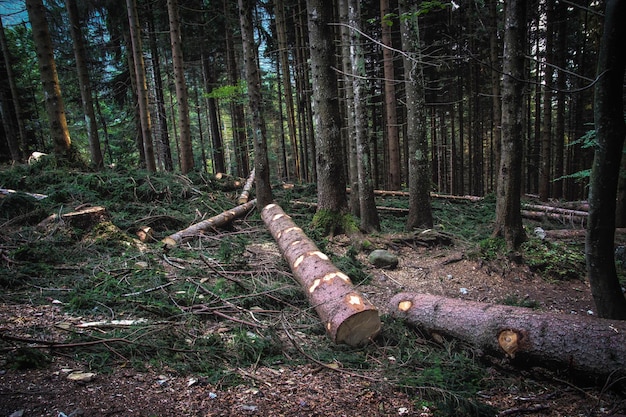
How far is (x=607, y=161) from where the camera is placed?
11.8 ft

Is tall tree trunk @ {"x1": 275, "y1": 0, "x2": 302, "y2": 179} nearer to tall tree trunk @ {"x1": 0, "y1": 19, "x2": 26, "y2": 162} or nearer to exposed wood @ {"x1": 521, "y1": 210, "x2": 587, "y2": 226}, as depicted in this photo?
exposed wood @ {"x1": 521, "y1": 210, "x2": 587, "y2": 226}

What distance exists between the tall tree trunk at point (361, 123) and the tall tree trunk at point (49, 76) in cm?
838

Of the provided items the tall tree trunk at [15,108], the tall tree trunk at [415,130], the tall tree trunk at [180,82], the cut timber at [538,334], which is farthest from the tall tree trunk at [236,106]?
the cut timber at [538,334]

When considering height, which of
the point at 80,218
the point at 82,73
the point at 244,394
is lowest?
the point at 244,394

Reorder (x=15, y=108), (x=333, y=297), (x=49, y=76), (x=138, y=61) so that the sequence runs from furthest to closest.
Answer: (x=15, y=108) → (x=138, y=61) → (x=49, y=76) → (x=333, y=297)

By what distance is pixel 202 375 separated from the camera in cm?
311

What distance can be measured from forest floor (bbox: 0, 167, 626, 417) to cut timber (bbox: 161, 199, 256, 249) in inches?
85.6

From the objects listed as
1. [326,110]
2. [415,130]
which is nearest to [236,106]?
[326,110]

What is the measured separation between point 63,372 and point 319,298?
2816 mm

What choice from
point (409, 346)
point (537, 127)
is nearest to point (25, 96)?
point (409, 346)

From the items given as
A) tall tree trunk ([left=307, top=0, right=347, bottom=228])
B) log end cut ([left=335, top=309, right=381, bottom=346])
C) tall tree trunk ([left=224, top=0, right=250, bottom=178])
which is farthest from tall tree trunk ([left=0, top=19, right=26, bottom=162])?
log end cut ([left=335, top=309, right=381, bottom=346])

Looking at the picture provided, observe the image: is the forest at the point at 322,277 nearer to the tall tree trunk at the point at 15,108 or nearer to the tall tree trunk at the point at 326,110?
the tall tree trunk at the point at 326,110

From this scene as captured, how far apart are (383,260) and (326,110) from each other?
3658 millimetres

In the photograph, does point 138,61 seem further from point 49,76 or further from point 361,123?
point 361,123
